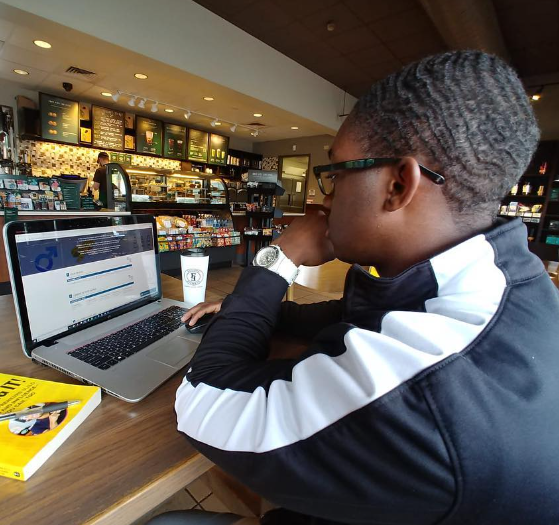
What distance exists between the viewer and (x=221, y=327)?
2.12 ft

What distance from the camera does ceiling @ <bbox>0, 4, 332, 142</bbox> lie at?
2.81 metres

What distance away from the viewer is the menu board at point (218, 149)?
6.51 metres

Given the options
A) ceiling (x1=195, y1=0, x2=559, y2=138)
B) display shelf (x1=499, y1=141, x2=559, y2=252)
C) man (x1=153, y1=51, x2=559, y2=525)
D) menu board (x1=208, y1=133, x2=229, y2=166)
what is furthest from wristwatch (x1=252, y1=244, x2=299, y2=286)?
menu board (x1=208, y1=133, x2=229, y2=166)

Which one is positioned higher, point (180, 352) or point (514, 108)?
point (514, 108)

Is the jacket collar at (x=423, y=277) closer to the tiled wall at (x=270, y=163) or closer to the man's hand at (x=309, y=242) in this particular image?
the man's hand at (x=309, y=242)

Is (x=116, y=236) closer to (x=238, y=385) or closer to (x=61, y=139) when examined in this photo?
(x=238, y=385)

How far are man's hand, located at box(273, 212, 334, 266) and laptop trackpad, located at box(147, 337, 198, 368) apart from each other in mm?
351

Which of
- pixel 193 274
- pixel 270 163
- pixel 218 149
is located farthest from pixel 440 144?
pixel 270 163

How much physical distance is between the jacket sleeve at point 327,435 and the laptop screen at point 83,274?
473 millimetres

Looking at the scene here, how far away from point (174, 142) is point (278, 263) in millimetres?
5967

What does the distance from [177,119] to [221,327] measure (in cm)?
608

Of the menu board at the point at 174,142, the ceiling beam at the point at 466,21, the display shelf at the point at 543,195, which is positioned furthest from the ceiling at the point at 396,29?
the menu board at the point at 174,142

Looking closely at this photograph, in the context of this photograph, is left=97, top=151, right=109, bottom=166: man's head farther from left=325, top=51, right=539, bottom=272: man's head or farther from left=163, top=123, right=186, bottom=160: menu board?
left=325, top=51, right=539, bottom=272: man's head

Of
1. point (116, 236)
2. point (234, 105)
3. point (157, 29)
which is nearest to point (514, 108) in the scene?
point (116, 236)
